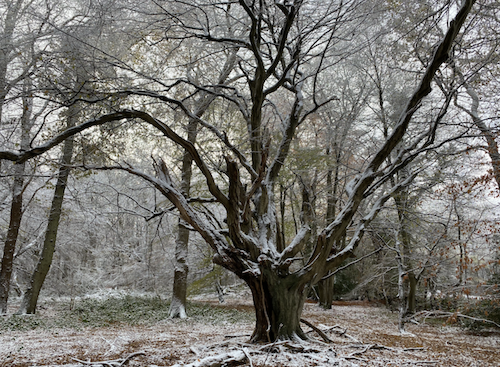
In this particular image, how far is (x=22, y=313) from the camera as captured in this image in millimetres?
8031

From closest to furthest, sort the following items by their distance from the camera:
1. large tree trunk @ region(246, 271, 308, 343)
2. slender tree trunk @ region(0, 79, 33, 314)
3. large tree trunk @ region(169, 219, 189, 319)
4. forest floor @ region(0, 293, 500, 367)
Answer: forest floor @ region(0, 293, 500, 367) < large tree trunk @ region(246, 271, 308, 343) < slender tree trunk @ region(0, 79, 33, 314) < large tree trunk @ region(169, 219, 189, 319)

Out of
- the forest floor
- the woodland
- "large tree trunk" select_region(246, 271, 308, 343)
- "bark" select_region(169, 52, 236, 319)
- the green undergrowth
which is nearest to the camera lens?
the forest floor

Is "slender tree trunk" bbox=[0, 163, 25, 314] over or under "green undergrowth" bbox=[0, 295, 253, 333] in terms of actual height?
over

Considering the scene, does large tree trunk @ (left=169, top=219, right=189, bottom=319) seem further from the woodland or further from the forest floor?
the forest floor

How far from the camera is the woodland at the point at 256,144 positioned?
4.50 meters

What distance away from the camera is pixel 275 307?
14.4 ft

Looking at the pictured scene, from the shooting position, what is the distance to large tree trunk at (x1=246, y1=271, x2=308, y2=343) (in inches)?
171

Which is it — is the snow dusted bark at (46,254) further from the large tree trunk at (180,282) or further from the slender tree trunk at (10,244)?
the large tree trunk at (180,282)

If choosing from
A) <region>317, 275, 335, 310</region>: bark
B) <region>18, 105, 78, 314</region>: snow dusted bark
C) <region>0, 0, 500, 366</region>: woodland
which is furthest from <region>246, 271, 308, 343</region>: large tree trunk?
<region>317, 275, 335, 310</region>: bark

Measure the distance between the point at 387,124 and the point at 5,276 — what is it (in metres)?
12.0

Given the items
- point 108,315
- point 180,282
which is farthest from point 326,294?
point 108,315

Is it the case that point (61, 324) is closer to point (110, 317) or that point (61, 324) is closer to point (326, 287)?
point (110, 317)

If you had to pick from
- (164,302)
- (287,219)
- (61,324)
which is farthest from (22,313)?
(287,219)

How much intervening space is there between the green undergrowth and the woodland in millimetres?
469
